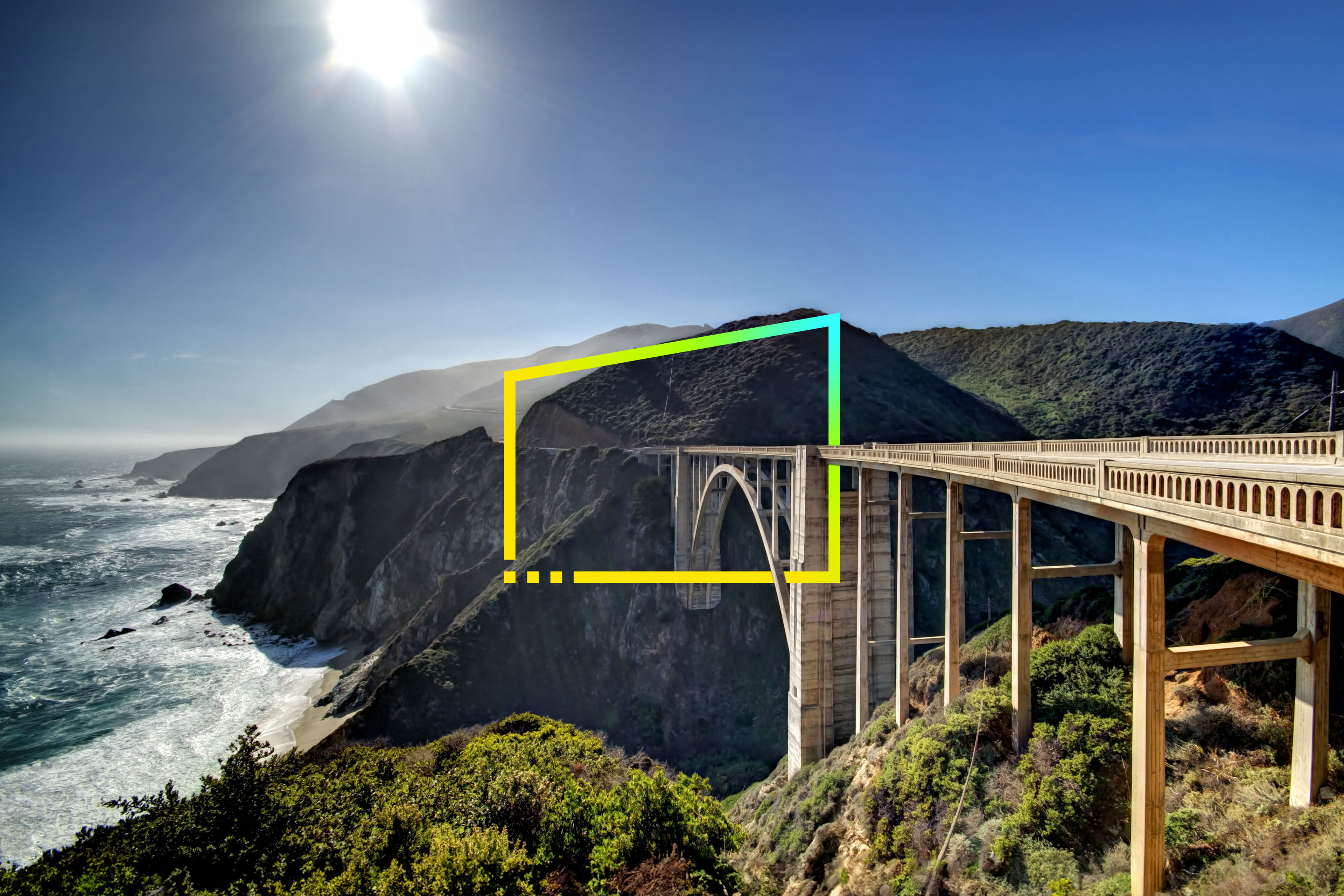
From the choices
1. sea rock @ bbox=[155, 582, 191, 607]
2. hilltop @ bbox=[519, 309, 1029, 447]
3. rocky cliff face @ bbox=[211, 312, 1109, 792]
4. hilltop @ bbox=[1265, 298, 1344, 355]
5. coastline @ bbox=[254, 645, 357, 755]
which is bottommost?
coastline @ bbox=[254, 645, 357, 755]

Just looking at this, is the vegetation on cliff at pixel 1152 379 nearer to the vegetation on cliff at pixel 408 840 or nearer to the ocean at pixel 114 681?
the vegetation on cliff at pixel 408 840

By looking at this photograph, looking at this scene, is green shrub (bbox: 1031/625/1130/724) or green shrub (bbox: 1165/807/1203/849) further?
green shrub (bbox: 1031/625/1130/724)

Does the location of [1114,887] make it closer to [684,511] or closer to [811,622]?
[811,622]

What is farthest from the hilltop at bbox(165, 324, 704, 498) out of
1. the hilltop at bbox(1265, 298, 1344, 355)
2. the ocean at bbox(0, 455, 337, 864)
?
the hilltop at bbox(1265, 298, 1344, 355)

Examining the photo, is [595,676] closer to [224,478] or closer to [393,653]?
[393,653]

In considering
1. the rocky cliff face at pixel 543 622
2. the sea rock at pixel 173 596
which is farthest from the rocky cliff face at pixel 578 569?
the sea rock at pixel 173 596

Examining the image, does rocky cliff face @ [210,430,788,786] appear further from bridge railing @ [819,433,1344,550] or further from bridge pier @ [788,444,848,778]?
bridge railing @ [819,433,1344,550]

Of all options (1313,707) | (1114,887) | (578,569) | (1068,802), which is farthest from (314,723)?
(1313,707)
